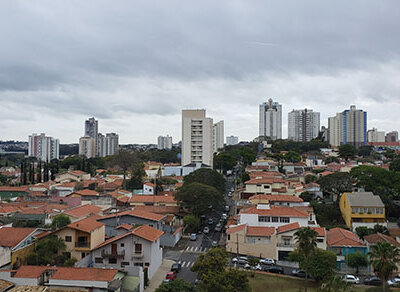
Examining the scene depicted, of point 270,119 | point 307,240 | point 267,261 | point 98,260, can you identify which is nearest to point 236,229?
point 267,261

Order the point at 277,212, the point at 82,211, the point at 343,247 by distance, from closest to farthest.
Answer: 1. the point at 343,247
2. the point at 277,212
3. the point at 82,211

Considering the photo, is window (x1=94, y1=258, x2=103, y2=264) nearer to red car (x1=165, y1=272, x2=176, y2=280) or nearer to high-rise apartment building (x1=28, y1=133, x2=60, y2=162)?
red car (x1=165, y1=272, x2=176, y2=280)

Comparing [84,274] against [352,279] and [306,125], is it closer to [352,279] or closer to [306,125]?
[352,279]

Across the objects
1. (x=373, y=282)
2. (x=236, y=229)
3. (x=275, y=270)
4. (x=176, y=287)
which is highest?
(x=236, y=229)

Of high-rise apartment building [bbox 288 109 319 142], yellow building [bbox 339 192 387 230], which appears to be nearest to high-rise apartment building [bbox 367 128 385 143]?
high-rise apartment building [bbox 288 109 319 142]

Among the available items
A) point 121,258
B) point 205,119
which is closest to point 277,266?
point 121,258

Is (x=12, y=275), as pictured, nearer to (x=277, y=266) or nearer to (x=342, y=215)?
(x=277, y=266)
